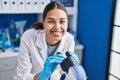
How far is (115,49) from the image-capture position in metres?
2.04

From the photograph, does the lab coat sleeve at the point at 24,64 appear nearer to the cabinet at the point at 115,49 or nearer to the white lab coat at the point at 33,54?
the white lab coat at the point at 33,54

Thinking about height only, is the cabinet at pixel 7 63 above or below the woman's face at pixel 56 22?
below

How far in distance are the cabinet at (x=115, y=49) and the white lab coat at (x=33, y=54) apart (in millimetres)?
759

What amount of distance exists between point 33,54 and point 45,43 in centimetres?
11

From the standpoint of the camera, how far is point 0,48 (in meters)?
2.12

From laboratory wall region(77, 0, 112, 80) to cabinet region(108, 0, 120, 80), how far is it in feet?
0.17

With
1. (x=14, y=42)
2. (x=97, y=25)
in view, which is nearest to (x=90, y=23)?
(x=97, y=25)

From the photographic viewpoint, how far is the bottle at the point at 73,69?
930mm

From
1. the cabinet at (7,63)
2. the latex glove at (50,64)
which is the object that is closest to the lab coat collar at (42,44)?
the latex glove at (50,64)

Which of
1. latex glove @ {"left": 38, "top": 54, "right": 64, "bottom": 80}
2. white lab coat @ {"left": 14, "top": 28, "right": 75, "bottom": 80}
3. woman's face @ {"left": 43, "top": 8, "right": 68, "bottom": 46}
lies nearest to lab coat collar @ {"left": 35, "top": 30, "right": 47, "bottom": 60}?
white lab coat @ {"left": 14, "top": 28, "right": 75, "bottom": 80}

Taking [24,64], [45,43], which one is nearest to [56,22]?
[45,43]

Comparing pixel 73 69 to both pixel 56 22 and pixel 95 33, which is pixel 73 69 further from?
pixel 95 33

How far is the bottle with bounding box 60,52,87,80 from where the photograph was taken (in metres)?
0.93

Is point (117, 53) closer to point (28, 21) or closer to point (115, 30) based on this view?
point (115, 30)
